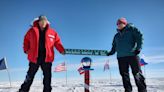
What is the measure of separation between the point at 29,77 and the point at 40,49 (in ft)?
2.12

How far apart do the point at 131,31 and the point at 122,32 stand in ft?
0.71

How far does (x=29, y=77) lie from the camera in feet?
21.6

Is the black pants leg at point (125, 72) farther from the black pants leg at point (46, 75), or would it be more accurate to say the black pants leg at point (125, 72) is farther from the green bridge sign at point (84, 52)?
the black pants leg at point (46, 75)

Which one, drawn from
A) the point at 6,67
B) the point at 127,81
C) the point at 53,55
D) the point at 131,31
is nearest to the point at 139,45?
the point at 131,31

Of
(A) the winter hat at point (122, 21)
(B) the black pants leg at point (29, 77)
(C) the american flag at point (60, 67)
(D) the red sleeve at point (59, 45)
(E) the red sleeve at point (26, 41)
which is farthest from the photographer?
(C) the american flag at point (60, 67)

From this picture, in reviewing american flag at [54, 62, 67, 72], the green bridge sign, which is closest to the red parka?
the green bridge sign

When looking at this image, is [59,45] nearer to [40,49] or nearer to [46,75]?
[40,49]

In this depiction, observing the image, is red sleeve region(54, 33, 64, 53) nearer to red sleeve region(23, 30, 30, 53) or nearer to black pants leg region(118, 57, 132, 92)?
red sleeve region(23, 30, 30, 53)

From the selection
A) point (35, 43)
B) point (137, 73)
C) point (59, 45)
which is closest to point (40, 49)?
point (35, 43)

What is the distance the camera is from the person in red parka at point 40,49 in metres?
6.61

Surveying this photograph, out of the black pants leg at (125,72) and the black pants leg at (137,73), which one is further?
the black pants leg at (125,72)

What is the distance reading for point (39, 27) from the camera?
6766 mm

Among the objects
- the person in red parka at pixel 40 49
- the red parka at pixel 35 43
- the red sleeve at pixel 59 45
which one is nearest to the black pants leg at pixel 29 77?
the person in red parka at pixel 40 49

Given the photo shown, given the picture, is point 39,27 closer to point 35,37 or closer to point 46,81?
point 35,37
